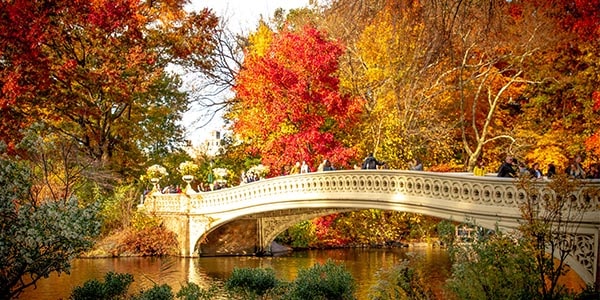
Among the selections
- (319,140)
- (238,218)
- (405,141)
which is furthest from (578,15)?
(238,218)

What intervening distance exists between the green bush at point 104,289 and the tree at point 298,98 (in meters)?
15.1

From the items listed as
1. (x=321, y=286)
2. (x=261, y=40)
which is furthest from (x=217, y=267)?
(x=321, y=286)

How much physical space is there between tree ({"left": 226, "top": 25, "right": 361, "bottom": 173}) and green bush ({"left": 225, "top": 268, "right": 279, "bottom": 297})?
1368 cm

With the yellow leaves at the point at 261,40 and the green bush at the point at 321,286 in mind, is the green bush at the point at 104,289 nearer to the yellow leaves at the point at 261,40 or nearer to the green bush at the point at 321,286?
the green bush at the point at 321,286

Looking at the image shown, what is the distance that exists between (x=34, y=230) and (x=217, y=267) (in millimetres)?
13097

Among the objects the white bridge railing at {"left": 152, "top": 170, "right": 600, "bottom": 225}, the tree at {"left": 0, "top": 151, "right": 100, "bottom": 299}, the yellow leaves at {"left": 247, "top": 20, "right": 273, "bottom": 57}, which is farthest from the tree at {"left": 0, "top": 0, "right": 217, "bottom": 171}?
the tree at {"left": 0, "top": 151, "right": 100, "bottom": 299}

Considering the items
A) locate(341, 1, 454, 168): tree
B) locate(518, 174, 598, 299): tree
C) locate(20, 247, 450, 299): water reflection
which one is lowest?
locate(20, 247, 450, 299): water reflection

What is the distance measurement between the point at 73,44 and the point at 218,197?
8108mm

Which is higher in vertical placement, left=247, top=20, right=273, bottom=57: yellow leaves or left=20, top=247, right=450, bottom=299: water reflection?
left=247, top=20, right=273, bottom=57: yellow leaves

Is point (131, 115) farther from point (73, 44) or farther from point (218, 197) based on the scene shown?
point (218, 197)

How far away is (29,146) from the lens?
11.0 meters

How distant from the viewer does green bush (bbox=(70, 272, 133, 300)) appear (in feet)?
33.5

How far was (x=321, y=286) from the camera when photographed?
10.6 m

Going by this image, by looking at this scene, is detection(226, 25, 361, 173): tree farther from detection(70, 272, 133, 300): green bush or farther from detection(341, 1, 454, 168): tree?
detection(70, 272, 133, 300): green bush
